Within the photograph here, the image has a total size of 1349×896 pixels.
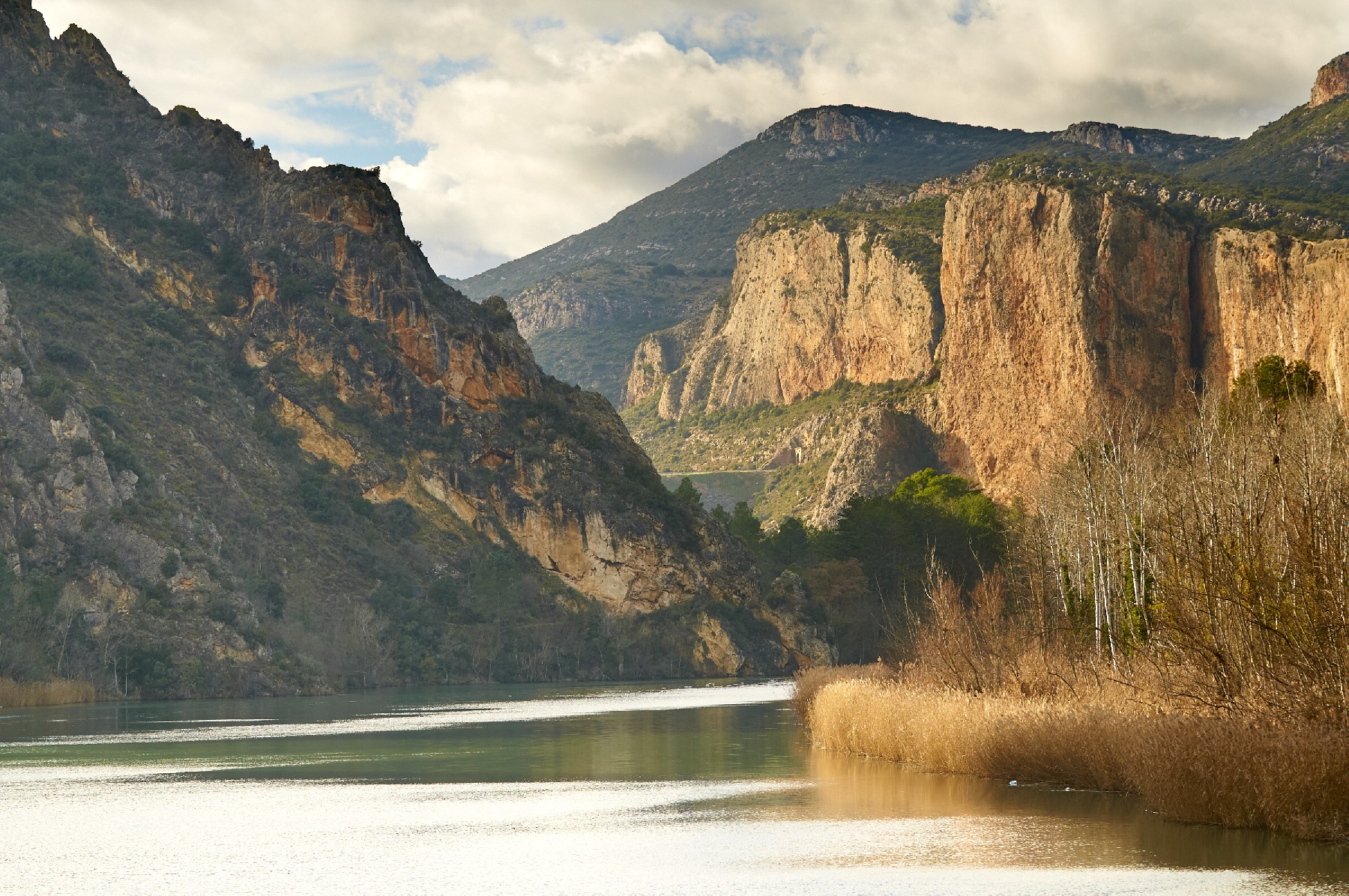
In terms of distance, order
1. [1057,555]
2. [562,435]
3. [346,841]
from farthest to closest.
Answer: [562,435] → [1057,555] → [346,841]

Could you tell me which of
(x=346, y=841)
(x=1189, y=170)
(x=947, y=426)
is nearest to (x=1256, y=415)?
(x=346, y=841)

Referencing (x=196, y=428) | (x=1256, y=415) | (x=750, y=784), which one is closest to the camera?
(x=750, y=784)

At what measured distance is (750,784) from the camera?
36.6 meters

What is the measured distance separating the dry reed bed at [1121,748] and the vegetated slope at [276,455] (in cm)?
6665

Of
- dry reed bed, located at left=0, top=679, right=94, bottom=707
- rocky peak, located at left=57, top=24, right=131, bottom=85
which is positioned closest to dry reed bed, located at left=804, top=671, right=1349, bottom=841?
dry reed bed, located at left=0, top=679, right=94, bottom=707

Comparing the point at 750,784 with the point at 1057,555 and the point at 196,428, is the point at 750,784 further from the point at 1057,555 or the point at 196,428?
the point at 196,428

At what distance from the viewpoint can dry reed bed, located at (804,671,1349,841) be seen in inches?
954

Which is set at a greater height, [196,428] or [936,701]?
[196,428]

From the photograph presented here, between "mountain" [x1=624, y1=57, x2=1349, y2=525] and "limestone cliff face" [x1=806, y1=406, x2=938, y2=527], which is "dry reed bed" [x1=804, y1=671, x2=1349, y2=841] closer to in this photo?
"mountain" [x1=624, y1=57, x2=1349, y2=525]

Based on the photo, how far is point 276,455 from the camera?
454 feet

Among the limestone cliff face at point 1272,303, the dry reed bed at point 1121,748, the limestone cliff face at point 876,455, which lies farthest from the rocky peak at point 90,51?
the dry reed bed at point 1121,748

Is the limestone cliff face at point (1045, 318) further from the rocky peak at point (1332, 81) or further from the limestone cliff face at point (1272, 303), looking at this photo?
the rocky peak at point (1332, 81)

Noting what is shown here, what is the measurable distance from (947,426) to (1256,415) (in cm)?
12263

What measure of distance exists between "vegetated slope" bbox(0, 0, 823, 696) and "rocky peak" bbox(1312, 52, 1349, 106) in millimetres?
94692
